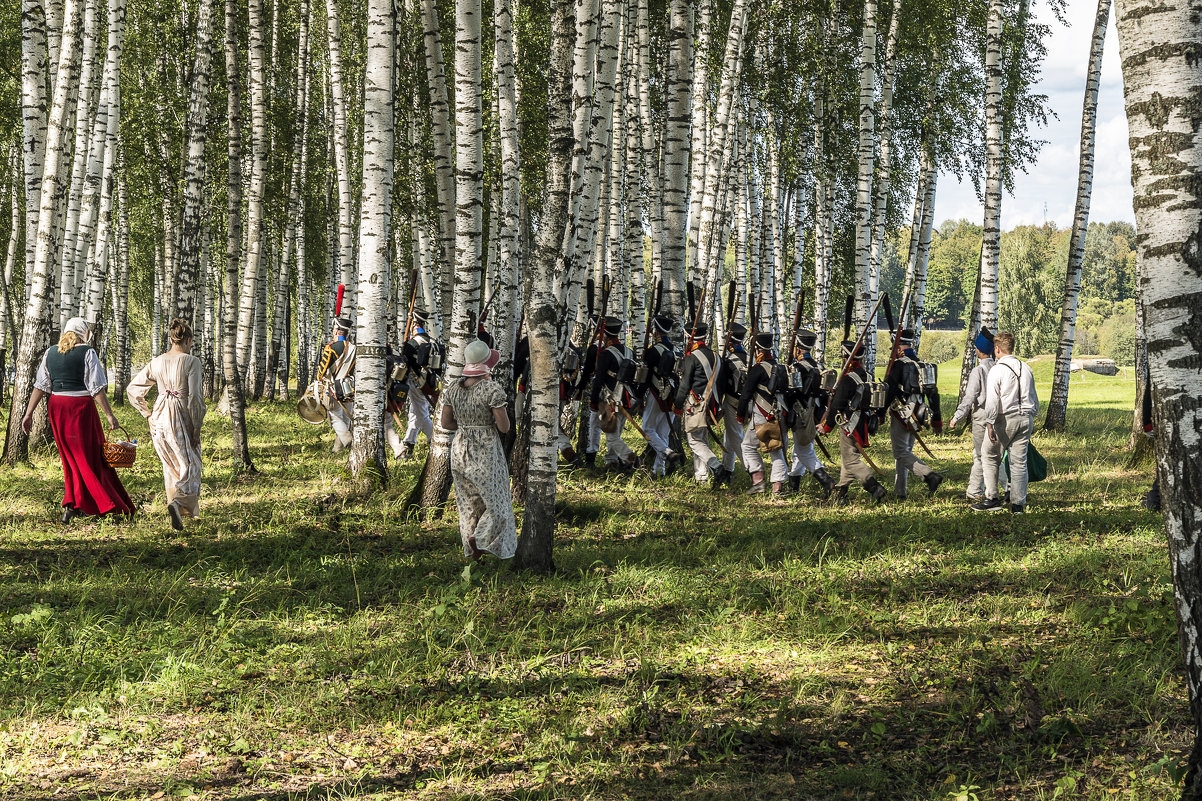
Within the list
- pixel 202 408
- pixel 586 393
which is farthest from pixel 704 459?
pixel 202 408

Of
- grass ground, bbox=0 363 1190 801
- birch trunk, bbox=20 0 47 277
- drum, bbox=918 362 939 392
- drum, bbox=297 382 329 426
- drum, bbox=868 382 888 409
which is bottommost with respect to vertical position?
grass ground, bbox=0 363 1190 801

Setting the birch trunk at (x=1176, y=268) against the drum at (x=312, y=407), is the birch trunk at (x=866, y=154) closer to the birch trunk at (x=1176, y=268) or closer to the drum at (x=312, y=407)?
the drum at (x=312, y=407)

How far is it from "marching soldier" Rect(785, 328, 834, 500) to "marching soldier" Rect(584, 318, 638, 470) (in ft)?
6.65

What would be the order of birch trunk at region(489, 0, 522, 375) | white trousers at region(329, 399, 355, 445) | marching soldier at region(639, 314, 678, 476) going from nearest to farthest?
birch trunk at region(489, 0, 522, 375)
marching soldier at region(639, 314, 678, 476)
white trousers at region(329, 399, 355, 445)

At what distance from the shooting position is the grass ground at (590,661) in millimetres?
4207

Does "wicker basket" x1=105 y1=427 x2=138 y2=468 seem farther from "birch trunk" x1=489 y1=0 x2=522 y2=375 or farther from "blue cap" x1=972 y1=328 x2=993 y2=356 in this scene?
"blue cap" x1=972 y1=328 x2=993 y2=356

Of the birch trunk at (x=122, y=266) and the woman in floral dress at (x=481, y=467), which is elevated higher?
the birch trunk at (x=122, y=266)

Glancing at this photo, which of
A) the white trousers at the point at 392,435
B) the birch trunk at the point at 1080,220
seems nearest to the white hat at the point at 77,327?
the white trousers at the point at 392,435

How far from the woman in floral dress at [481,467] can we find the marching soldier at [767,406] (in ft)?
12.8

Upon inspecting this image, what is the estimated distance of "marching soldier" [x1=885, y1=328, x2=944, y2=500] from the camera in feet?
34.3

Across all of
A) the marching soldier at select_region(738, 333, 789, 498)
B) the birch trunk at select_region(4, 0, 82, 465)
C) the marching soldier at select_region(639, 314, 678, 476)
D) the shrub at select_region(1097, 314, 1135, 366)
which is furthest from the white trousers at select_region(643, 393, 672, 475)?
the shrub at select_region(1097, 314, 1135, 366)

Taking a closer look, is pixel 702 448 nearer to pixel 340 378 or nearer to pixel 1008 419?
pixel 1008 419

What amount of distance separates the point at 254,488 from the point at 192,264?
4573 millimetres

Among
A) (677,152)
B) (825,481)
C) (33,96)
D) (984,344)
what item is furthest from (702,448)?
(33,96)
